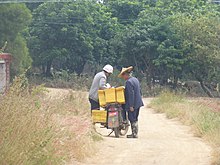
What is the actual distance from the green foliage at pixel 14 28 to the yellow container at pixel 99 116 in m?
18.0

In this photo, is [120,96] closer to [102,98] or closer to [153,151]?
[102,98]

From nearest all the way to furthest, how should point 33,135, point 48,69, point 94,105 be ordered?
point 33,135, point 94,105, point 48,69

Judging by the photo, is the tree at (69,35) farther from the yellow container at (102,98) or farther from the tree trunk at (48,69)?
the yellow container at (102,98)

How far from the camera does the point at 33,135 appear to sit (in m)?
8.21

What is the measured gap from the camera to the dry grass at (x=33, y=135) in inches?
301

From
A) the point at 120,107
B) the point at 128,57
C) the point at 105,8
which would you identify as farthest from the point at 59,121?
the point at 105,8

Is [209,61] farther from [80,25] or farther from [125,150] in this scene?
[125,150]

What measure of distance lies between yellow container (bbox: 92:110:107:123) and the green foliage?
18013 mm

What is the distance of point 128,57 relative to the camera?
134 ft

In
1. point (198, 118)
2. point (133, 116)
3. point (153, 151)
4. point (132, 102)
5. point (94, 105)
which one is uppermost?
point (132, 102)

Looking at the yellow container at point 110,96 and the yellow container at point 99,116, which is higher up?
the yellow container at point 110,96

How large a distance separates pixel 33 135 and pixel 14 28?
79.7 feet

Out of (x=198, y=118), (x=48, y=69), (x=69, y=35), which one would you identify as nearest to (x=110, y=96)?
(x=198, y=118)

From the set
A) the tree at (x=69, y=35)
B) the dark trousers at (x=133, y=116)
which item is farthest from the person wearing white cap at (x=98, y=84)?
the tree at (x=69, y=35)
